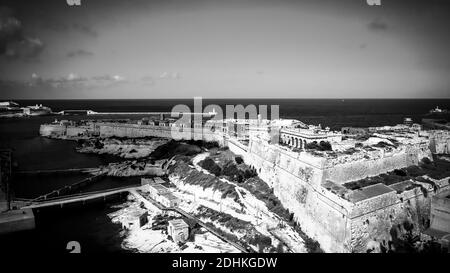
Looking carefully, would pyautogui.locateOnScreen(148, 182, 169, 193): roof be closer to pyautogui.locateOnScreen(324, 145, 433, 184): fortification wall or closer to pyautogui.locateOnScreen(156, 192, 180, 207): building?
pyautogui.locateOnScreen(156, 192, 180, 207): building

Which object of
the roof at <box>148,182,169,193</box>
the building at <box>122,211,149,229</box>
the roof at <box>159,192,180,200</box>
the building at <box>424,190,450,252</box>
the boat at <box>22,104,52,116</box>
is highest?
the boat at <box>22,104,52,116</box>

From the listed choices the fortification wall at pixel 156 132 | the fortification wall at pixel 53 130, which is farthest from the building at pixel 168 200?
the fortification wall at pixel 53 130

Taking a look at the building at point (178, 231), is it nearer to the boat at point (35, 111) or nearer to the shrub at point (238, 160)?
the shrub at point (238, 160)

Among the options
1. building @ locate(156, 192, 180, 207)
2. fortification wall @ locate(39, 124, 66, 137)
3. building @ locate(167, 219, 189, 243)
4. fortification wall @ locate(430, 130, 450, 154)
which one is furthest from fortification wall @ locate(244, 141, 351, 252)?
fortification wall @ locate(39, 124, 66, 137)

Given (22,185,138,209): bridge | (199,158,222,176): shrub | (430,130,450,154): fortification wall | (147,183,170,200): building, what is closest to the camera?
(430,130,450,154): fortification wall

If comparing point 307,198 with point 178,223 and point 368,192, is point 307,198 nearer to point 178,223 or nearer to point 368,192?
point 368,192

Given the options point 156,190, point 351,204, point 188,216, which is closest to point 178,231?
point 188,216
